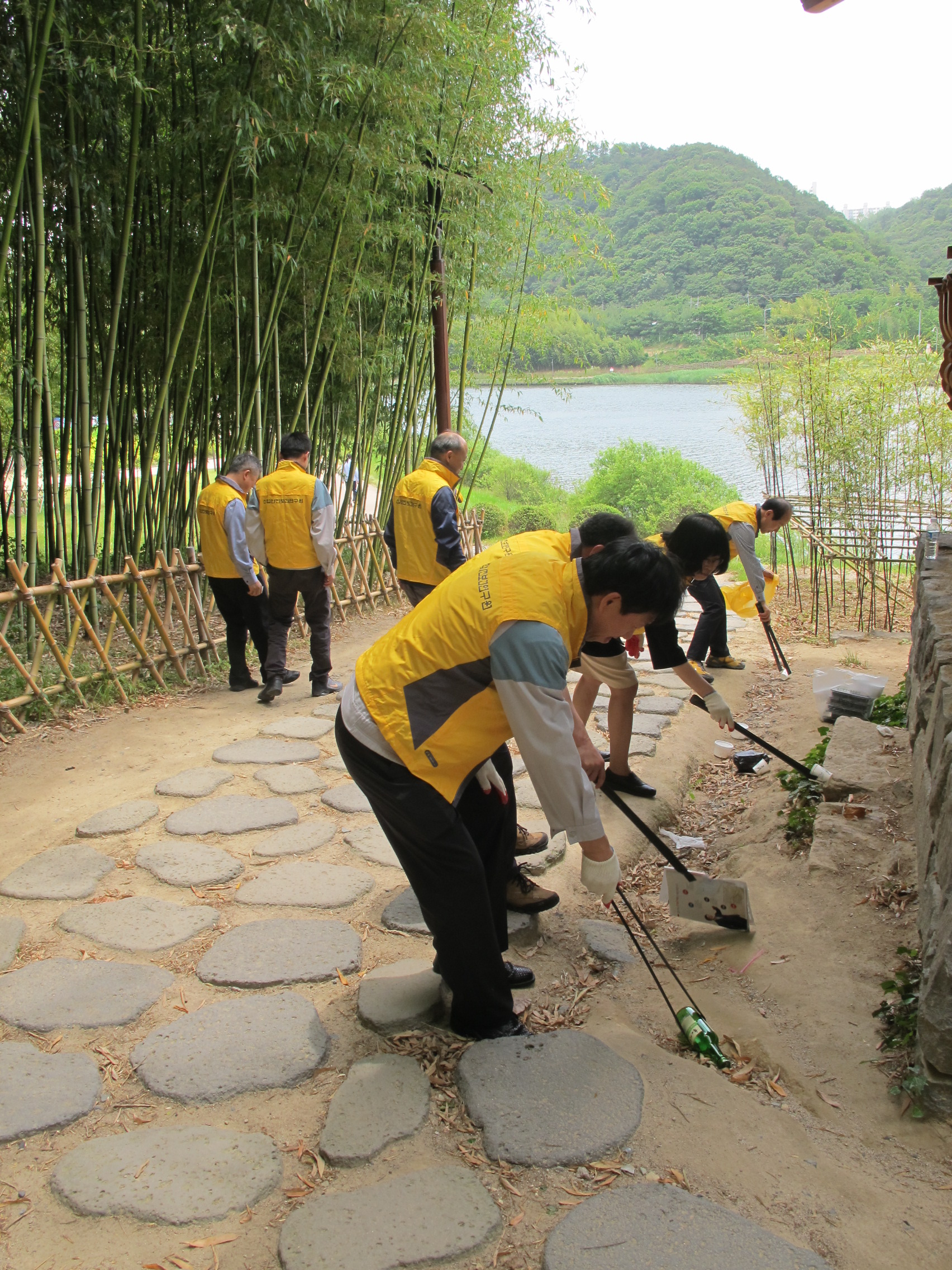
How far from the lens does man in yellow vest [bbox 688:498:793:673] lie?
522 cm

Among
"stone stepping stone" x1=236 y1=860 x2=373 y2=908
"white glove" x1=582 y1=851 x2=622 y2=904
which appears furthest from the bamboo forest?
"white glove" x1=582 y1=851 x2=622 y2=904

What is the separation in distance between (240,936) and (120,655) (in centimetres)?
388

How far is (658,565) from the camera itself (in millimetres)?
1868

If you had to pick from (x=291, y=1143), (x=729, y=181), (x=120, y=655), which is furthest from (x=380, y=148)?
(x=729, y=181)

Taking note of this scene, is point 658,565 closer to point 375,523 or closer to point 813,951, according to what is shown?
point 813,951

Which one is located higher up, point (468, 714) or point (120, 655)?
point (468, 714)

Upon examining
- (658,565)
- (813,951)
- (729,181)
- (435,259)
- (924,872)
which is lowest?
(813,951)

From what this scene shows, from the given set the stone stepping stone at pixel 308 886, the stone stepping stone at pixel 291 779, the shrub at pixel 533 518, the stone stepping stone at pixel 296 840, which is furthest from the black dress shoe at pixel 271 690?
the shrub at pixel 533 518

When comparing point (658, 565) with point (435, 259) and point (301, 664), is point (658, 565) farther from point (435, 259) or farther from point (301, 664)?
point (435, 259)

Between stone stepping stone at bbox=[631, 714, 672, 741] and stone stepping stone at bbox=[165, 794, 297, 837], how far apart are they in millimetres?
1938

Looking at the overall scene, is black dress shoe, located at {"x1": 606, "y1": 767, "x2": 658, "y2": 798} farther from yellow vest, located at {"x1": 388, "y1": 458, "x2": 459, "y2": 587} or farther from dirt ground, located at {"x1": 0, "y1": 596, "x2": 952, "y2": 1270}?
yellow vest, located at {"x1": 388, "y1": 458, "x2": 459, "y2": 587}

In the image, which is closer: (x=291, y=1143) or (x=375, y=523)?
(x=291, y=1143)

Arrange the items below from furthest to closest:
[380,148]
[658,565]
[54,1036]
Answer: [380,148]
[54,1036]
[658,565]

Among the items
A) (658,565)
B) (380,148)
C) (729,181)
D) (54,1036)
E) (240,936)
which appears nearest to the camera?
(658,565)
